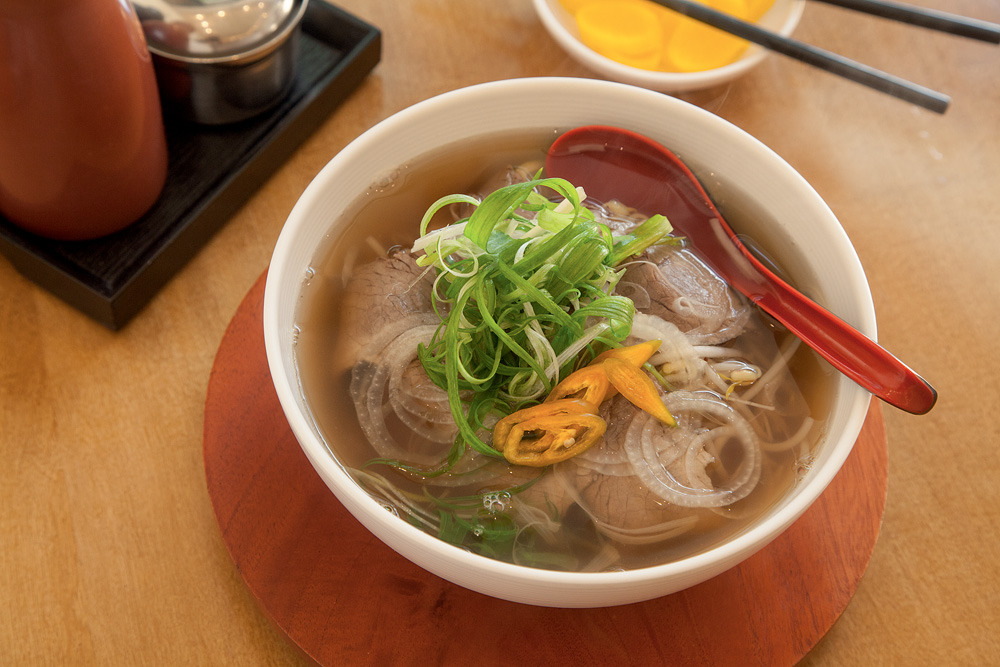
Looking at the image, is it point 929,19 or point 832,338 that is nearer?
point 832,338

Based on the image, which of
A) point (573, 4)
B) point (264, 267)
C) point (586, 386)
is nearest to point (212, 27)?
point (264, 267)

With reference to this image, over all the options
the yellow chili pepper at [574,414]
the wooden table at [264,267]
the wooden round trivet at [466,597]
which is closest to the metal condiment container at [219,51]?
the wooden table at [264,267]

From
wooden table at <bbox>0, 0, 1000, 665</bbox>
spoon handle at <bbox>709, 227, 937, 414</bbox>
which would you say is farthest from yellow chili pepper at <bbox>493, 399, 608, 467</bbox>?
wooden table at <bbox>0, 0, 1000, 665</bbox>

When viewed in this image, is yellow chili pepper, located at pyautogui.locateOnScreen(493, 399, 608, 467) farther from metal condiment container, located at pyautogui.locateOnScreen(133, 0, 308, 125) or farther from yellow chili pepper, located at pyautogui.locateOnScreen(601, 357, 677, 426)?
metal condiment container, located at pyautogui.locateOnScreen(133, 0, 308, 125)

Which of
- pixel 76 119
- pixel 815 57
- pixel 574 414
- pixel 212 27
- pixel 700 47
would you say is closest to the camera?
pixel 574 414

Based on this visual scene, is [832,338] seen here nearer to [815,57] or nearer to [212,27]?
[815,57]

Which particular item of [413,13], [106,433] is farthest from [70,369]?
[413,13]

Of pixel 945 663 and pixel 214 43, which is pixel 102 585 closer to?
pixel 214 43
